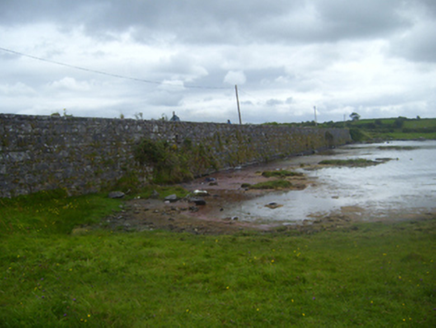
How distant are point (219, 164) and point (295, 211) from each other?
1375 cm

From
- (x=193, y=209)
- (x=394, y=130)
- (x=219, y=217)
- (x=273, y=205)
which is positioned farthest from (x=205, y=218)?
(x=394, y=130)

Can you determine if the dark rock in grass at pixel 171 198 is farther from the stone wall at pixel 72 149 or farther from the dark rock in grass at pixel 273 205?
the dark rock in grass at pixel 273 205

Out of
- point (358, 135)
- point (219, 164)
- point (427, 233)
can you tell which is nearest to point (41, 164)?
point (427, 233)

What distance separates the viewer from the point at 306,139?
48.9 meters

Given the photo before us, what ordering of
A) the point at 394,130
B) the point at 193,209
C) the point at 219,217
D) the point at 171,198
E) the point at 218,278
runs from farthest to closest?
the point at 394,130 < the point at 171,198 < the point at 193,209 < the point at 219,217 < the point at 218,278

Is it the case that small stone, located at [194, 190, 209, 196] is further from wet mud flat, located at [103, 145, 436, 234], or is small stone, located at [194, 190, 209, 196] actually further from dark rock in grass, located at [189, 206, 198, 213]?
dark rock in grass, located at [189, 206, 198, 213]

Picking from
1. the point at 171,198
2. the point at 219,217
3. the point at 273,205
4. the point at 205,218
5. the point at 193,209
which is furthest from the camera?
the point at 171,198

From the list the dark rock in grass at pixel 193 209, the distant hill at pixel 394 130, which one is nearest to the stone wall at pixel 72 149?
the dark rock in grass at pixel 193 209

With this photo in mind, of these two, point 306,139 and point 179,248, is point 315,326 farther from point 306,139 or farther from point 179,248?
point 306,139

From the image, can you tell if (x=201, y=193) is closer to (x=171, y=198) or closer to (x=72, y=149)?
(x=171, y=198)

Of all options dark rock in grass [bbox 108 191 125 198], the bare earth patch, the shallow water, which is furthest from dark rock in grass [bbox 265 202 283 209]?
dark rock in grass [bbox 108 191 125 198]

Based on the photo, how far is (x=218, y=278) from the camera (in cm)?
580

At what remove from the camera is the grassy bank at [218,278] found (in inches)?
174

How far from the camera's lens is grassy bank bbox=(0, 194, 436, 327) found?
4.43 m
